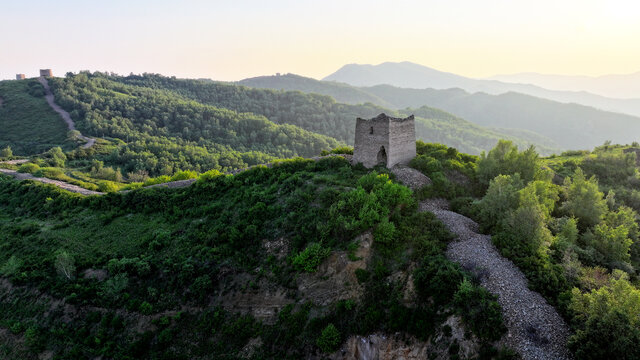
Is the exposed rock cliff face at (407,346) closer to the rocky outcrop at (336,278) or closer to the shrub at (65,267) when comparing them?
Result: the rocky outcrop at (336,278)

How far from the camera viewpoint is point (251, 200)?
32094 mm

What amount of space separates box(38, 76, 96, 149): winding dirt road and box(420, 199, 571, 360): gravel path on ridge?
8653cm

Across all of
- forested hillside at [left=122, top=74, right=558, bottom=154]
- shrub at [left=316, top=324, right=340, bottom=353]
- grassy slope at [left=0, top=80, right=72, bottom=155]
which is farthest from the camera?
forested hillside at [left=122, top=74, right=558, bottom=154]

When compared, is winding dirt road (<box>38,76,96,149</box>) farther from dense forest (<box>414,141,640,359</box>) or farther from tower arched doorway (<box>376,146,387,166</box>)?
dense forest (<box>414,141,640,359</box>)

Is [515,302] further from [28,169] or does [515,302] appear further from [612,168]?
[28,169]

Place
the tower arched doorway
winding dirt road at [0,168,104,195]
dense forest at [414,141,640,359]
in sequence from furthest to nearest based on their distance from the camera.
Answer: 1. winding dirt road at [0,168,104,195]
2. the tower arched doorway
3. dense forest at [414,141,640,359]

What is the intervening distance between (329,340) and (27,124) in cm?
11882

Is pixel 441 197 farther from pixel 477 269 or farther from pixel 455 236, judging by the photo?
pixel 477 269

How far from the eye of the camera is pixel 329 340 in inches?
792

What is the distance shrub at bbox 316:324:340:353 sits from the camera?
789 inches

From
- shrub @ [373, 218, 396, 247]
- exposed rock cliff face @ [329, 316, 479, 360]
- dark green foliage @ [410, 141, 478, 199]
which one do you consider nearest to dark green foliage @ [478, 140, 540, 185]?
dark green foliage @ [410, 141, 478, 199]

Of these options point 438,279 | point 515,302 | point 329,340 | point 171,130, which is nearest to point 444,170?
point 438,279

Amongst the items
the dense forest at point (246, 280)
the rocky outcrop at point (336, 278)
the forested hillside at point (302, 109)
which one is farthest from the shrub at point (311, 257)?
the forested hillside at point (302, 109)

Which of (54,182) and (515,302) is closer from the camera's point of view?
(515,302)
